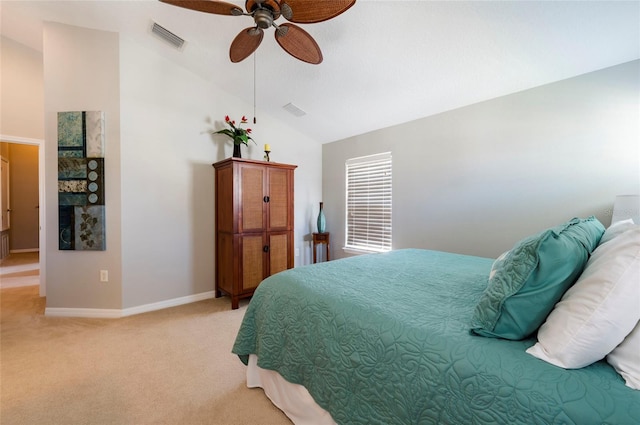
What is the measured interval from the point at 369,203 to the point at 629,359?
10.4ft

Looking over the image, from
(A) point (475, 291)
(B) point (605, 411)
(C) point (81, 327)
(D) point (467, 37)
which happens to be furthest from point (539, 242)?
(C) point (81, 327)

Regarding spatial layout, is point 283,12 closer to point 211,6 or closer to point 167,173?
point 211,6

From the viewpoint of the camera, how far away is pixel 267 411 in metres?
1.48

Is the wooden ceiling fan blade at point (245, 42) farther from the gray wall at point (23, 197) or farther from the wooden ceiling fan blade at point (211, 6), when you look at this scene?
the gray wall at point (23, 197)

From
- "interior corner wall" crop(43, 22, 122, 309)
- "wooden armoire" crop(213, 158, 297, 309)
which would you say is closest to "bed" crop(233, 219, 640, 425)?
"wooden armoire" crop(213, 158, 297, 309)

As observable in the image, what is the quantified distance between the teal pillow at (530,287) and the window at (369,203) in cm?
271

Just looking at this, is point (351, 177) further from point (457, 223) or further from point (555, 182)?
point (555, 182)

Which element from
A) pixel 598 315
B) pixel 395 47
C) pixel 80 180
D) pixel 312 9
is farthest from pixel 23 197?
pixel 598 315

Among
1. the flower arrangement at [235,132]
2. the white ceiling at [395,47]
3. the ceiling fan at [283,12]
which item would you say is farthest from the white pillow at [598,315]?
the flower arrangement at [235,132]

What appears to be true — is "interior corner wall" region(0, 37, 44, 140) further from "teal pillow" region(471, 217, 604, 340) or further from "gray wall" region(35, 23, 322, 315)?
"teal pillow" region(471, 217, 604, 340)

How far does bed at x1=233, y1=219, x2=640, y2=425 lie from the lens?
2.17ft

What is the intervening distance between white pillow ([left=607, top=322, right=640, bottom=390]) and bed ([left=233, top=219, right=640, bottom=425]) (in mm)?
21

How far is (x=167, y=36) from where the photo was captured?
2.62 metres

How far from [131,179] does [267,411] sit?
2616 millimetres
